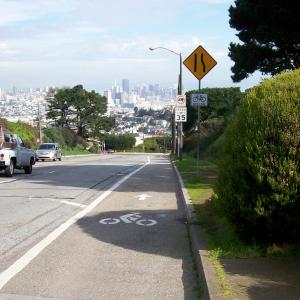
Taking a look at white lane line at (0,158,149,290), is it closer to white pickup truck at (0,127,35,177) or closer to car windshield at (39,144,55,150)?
white pickup truck at (0,127,35,177)

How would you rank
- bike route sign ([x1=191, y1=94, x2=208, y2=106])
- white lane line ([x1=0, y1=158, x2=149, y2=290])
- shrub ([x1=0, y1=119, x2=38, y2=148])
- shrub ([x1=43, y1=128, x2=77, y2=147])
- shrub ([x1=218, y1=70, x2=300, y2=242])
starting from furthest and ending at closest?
1. shrub ([x1=43, y1=128, x2=77, y2=147])
2. shrub ([x1=0, y1=119, x2=38, y2=148])
3. bike route sign ([x1=191, y1=94, x2=208, y2=106])
4. white lane line ([x1=0, y1=158, x2=149, y2=290])
5. shrub ([x1=218, y1=70, x2=300, y2=242])

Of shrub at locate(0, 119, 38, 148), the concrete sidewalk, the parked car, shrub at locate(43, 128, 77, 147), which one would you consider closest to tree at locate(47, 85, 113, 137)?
shrub at locate(43, 128, 77, 147)

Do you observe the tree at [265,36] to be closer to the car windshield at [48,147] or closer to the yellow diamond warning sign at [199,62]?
the yellow diamond warning sign at [199,62]

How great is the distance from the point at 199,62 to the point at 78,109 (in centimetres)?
8737

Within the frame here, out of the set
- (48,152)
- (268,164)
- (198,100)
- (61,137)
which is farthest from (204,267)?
(61,137)

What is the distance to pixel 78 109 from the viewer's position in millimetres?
103688

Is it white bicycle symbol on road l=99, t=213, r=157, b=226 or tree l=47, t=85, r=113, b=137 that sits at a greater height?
tree l=47, t=85, r=113, b=137

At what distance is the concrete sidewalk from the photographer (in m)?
5.47

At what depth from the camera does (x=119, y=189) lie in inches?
683

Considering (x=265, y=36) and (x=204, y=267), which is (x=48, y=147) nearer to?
(x=265, y=36)

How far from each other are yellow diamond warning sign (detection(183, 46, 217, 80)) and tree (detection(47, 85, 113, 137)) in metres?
84.7

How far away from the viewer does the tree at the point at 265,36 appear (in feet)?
50.9

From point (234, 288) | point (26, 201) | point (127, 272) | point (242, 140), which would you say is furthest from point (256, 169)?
point (26, 201)

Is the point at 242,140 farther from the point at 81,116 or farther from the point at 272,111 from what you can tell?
the point at 81,116
